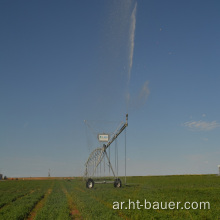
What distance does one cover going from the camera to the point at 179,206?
1833cm

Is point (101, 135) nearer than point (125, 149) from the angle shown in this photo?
No

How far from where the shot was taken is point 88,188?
1459 inches

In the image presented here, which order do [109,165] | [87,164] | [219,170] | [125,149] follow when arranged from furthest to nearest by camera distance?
1. [219,170]
2. [87,164]
3. [109,165]
4. [125,149]

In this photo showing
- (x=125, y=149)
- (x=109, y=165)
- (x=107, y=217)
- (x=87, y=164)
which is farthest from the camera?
(x=87, y=164)

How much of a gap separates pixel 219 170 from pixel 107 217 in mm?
103809

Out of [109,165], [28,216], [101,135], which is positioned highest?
[101,135]

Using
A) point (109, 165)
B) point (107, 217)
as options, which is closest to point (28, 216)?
point (107, 217)

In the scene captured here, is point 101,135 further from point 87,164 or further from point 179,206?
point 179,206

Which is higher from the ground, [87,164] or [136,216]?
[87,164]

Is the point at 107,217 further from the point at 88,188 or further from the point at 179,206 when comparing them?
the point at 88,188

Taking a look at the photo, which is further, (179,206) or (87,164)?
(87,164)

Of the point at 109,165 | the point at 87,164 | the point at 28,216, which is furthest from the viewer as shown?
the point at 87,164

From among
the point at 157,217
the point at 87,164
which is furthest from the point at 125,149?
the point at 157,217

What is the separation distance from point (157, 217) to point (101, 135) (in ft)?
81.8
